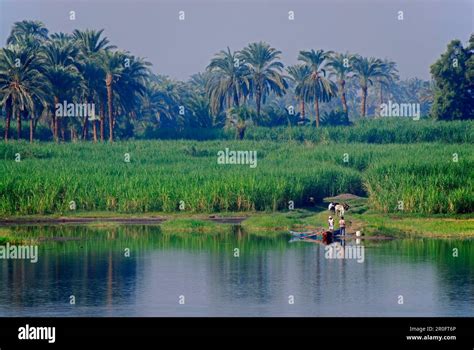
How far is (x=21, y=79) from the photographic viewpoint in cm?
8369

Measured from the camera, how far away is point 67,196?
58.3 metres

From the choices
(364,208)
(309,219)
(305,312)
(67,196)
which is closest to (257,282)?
(305,312)

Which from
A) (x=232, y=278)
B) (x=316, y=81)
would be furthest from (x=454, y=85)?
(x=232, y=278)

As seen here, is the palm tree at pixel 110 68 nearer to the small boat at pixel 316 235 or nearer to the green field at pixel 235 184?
the green field at pixel 235 184

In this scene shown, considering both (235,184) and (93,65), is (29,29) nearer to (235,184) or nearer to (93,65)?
(93,65)

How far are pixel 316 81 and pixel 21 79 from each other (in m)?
34.5

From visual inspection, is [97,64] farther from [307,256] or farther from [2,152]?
[307,256]

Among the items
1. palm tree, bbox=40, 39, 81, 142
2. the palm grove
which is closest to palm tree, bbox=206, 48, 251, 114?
the palm grove

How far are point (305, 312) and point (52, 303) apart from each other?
320 inches

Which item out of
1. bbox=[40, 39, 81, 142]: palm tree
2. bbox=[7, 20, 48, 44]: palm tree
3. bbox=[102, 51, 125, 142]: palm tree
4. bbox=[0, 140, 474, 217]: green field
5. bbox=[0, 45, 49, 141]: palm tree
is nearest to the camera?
bbox=[0, 140, 474, 217]: green field

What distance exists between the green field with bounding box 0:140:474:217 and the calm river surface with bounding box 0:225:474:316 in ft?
24.6

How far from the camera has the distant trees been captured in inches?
3952

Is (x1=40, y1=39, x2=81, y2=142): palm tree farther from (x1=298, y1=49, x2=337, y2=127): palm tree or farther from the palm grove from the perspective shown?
(x1=298, y1=49, x2=337, y2=127): palm tree

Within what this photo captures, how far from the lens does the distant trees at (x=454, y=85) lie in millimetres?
100375
